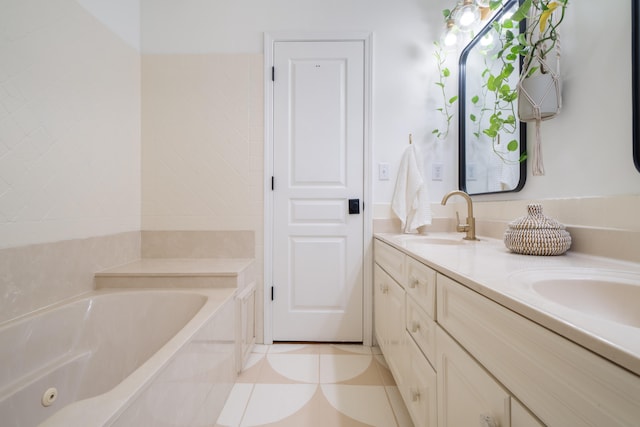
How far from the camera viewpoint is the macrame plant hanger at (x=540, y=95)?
3.25 feet

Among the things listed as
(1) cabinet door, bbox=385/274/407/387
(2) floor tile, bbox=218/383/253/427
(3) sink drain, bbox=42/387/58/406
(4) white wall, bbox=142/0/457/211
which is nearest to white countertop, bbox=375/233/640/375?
(1) cabinet door, bbox=385/274/407/387

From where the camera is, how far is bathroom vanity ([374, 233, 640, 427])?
0.33 metres

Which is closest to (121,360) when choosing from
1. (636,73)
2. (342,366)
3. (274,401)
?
(274,401)


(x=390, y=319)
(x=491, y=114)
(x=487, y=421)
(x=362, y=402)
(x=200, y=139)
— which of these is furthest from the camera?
(x=200, y=139)

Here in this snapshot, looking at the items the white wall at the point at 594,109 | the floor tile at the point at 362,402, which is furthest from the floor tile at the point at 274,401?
the white wall at the point at 594,109

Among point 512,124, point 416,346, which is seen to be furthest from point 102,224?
point 512,124

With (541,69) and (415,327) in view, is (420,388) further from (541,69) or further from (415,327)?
(541,69)

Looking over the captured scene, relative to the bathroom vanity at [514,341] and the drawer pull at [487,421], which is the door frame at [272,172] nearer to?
the bathroom vanity at [514,341]

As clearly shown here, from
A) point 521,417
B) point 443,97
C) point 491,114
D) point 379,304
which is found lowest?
point 379,304

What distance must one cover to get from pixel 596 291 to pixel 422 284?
43 centimetres

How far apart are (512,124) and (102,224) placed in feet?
7.38

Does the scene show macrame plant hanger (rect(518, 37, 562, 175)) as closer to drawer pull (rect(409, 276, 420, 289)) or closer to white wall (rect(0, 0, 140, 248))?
drawer pull (rect(409, 276, 420, 289))

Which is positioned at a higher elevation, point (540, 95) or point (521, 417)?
point (540, 95)

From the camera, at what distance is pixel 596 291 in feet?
2.06
